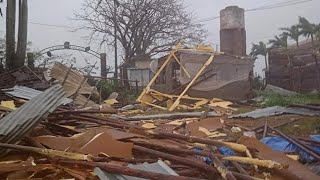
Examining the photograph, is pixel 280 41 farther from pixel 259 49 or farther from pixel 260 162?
pixel 260 162

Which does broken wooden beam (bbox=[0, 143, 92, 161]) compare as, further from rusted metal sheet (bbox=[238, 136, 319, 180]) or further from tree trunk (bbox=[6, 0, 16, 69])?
tree trunk (bbox=[6, 0, 16, 69])

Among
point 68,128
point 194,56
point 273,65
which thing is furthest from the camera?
point 273,65

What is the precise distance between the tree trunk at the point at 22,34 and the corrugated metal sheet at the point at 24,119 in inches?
425

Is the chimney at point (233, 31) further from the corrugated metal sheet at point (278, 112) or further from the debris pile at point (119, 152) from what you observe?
the debris pile at point (119, 152)

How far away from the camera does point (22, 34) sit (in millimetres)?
14102

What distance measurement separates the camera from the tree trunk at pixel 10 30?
13.9 m

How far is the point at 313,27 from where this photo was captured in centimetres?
2855

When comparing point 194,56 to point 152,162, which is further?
point 194,56

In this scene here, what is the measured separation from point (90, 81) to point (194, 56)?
5.50 m

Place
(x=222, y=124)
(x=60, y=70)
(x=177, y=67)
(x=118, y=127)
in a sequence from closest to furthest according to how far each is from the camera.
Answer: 1. (x=118, y=127)
2. (x=222, y=124)
3. (x=60, y=70)
4. (x=177, y=67)

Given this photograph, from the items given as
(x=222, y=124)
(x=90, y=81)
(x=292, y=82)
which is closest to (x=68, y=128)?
(x=222, y=124)

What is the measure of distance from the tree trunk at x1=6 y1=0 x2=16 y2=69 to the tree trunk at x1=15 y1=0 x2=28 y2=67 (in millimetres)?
259

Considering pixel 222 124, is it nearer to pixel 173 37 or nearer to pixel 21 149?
pixel 21 149

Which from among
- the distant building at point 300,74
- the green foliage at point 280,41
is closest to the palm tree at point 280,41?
the green foliage at point 280,41
